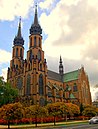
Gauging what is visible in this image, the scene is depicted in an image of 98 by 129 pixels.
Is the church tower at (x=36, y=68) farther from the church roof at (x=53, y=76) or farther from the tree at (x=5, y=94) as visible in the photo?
the church roof at (x=53, y=76)

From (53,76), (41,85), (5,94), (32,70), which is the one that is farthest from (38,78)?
(53,76)

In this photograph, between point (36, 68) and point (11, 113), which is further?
point (36, 68)

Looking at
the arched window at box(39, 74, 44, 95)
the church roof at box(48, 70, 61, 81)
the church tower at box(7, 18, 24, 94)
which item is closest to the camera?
the arched window at box(39, 74, 44, 95)

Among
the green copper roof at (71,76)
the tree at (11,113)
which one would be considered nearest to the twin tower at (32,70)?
the green copper roof at (71,76)

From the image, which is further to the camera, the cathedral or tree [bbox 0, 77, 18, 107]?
the cathedral

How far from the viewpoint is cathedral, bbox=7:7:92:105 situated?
7594cm

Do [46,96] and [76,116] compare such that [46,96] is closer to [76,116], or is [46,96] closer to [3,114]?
[76,116]

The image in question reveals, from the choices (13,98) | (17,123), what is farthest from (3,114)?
(13,98)

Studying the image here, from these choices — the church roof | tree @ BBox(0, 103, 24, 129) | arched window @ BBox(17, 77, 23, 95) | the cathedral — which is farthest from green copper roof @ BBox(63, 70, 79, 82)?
tree @ BBox(0, 103, 24, 129)

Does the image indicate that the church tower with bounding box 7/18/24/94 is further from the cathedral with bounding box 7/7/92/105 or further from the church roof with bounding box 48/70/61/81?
the church roof with bounding box 48/70/61/81

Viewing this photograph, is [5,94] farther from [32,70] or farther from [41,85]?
[41,85]

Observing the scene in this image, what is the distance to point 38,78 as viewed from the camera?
76312mm

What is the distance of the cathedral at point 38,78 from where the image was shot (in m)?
75.9

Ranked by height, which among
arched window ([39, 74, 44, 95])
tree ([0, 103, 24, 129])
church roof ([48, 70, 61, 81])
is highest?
church roof ([48, 70, 61, 81])
